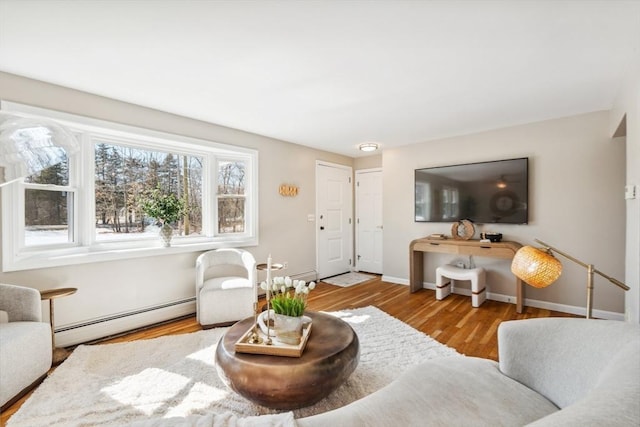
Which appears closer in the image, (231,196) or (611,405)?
(611,405)

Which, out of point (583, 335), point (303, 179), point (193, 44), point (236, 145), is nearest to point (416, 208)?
point (303, 179)

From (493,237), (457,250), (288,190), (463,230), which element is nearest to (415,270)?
(457,250)

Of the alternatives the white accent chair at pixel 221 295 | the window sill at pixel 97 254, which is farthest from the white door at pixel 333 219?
the white accent chair at pixel 221 295

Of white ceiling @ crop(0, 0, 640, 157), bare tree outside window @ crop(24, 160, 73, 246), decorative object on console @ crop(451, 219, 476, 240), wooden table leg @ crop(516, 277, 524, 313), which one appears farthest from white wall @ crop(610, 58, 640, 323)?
bare tree outside window @ crop(24, 160, 73, 246)

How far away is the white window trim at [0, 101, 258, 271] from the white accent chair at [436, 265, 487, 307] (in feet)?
8.59

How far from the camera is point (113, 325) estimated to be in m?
2.86

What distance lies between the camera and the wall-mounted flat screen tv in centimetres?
370

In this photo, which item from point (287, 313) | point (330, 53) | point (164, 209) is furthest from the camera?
point (164, 209)

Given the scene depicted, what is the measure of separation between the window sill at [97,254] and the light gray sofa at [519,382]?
270 cm

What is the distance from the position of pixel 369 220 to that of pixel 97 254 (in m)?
4.23

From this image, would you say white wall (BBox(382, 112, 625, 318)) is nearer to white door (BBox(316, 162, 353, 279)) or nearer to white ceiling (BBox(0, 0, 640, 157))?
white ceiling (BBox(0, 0, 640, 157))

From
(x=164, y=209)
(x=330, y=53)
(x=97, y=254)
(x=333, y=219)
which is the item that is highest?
(x=330, y=53)

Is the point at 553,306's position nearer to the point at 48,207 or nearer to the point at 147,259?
the point at 147,259

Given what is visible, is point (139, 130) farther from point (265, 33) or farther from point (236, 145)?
point (265, 33)
